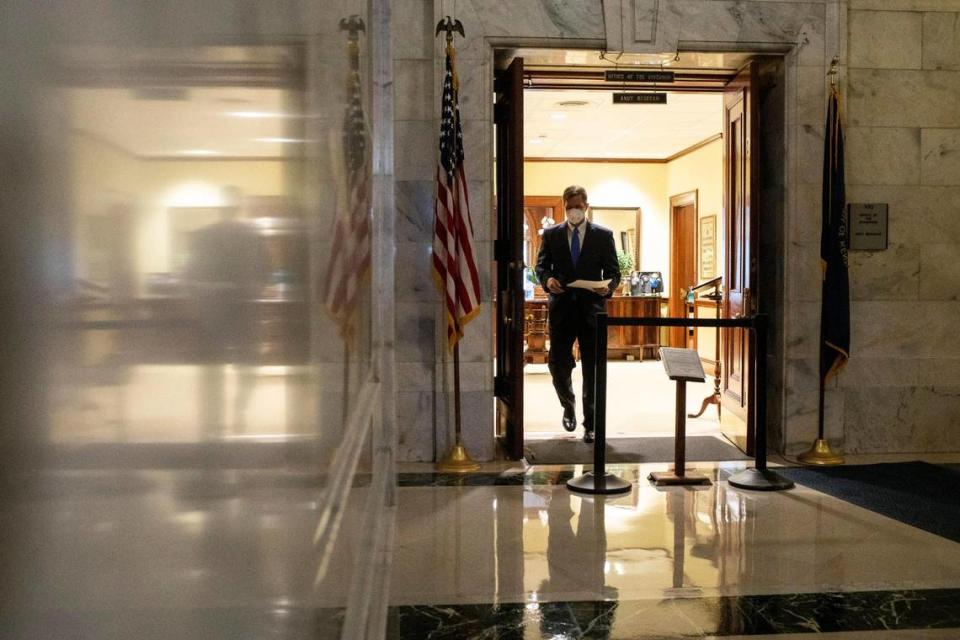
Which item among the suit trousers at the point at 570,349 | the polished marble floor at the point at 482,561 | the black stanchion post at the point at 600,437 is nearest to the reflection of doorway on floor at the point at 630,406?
the suit trousers at the point at 570,349

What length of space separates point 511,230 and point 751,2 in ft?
7.62

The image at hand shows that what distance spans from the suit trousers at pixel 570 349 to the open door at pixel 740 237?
1.07m

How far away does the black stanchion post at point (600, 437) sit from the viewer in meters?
5.56

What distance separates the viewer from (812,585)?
12.6ft

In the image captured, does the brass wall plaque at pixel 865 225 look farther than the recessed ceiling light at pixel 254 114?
Yes

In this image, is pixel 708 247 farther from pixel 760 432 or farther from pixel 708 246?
pixel 760 432

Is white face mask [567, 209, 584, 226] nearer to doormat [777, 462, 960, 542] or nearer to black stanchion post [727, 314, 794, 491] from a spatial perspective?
black stanchion post [727, 314, 794, 491]

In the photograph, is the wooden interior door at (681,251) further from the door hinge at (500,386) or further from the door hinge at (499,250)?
the door hinge at (499,250)

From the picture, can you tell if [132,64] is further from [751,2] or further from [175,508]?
[751,2]

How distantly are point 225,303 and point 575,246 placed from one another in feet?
24.4

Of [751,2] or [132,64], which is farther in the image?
[751,2]

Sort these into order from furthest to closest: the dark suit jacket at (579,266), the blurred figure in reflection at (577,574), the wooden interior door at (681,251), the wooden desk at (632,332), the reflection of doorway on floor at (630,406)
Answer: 1. the wooden interior door at (681,251)
2. the wooden desk at (632,332)
3. the reflection of doorway on floor at (630,406)
4. the dark suit jacket at (579,266)
5. the blurred figure in reflection at (577,574)

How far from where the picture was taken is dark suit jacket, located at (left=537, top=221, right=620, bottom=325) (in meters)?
7.47

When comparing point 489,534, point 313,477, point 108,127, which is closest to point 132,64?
point 108,127
